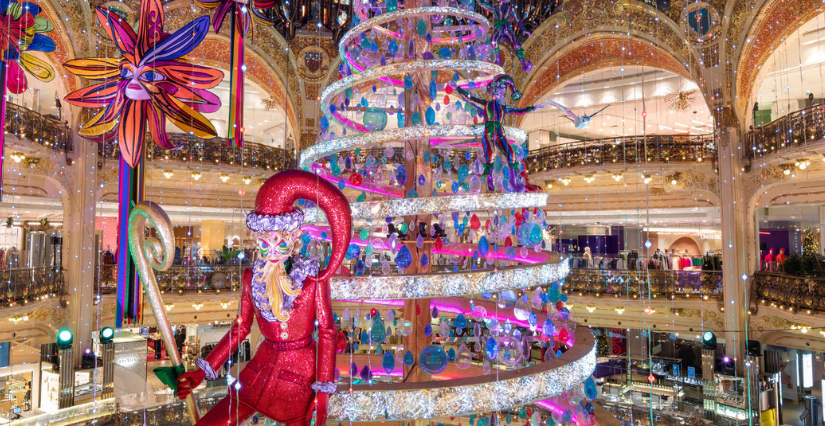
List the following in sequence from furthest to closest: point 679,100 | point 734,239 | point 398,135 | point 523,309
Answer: point 679,100 → point 734,239 → point 523,309 → point 398,135

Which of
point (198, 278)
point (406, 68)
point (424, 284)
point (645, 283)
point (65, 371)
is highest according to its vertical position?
point (406, 68)

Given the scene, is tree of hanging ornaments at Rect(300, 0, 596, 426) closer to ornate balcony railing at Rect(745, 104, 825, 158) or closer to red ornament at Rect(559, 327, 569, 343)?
red ornament at Rect(559, 327, 569, 343)

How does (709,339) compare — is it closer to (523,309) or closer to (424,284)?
(523,309)

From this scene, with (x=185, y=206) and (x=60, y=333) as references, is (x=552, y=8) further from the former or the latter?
(x=60, y=333)

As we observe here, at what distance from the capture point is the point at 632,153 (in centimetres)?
1123

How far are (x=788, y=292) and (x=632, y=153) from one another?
13.2ft

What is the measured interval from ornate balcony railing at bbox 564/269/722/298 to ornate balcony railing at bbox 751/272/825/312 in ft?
2.62

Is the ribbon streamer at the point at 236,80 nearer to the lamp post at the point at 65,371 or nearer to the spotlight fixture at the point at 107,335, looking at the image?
the spotlight fixture at the point at 107,335

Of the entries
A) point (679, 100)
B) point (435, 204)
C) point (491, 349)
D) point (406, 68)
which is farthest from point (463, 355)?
point (679, 100)

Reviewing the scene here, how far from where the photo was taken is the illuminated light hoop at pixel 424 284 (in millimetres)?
1479

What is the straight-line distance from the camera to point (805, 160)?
873 cm

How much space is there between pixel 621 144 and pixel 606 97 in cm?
382

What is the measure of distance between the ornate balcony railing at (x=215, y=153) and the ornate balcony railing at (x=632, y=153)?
5934mm

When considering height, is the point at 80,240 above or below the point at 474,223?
Result: below
